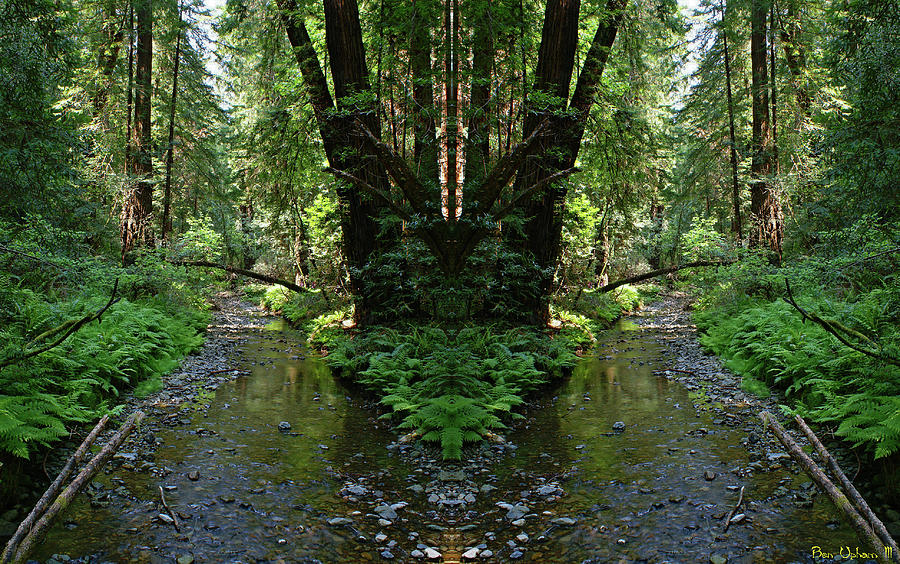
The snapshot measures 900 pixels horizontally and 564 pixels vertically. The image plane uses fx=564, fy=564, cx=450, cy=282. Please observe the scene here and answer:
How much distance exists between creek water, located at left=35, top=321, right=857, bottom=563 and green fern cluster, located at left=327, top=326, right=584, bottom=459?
34 cm

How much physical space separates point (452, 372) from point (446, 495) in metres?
1.93

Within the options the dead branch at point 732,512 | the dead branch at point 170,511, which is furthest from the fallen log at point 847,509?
the dead branch at point 170,511

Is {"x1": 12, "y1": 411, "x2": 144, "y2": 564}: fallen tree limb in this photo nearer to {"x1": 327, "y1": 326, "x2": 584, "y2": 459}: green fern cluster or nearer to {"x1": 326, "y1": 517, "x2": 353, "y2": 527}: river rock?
{"x1": 326, "y1": 517, "x2": 353, "y2": 527}: river rock

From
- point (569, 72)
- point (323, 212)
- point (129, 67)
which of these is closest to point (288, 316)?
point (323, 212)

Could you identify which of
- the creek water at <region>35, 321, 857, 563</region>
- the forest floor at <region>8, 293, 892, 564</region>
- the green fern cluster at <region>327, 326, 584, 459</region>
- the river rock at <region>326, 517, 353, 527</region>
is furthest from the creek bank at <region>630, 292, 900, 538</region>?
the river rock at <region>326, 517, 353, 527</region>

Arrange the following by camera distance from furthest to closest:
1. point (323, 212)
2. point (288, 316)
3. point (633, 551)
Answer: point (288, 316) < point (323, 212) < point (633, 551)

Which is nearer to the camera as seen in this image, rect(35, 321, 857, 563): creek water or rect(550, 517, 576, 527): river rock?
rect(35, 321, 857, 563): creek water

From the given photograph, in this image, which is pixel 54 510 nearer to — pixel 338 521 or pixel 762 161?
pixel 338 521

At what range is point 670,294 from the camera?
2981 centimetres

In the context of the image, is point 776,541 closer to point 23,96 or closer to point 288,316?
point 23,96

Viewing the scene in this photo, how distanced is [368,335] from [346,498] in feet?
18.1

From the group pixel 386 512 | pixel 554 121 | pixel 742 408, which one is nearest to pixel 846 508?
pixel 386 512

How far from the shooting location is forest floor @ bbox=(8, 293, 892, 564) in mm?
4504

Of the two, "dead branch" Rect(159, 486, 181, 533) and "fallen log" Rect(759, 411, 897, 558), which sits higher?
"fallen log" Rect(759, 411, 897, 558)
